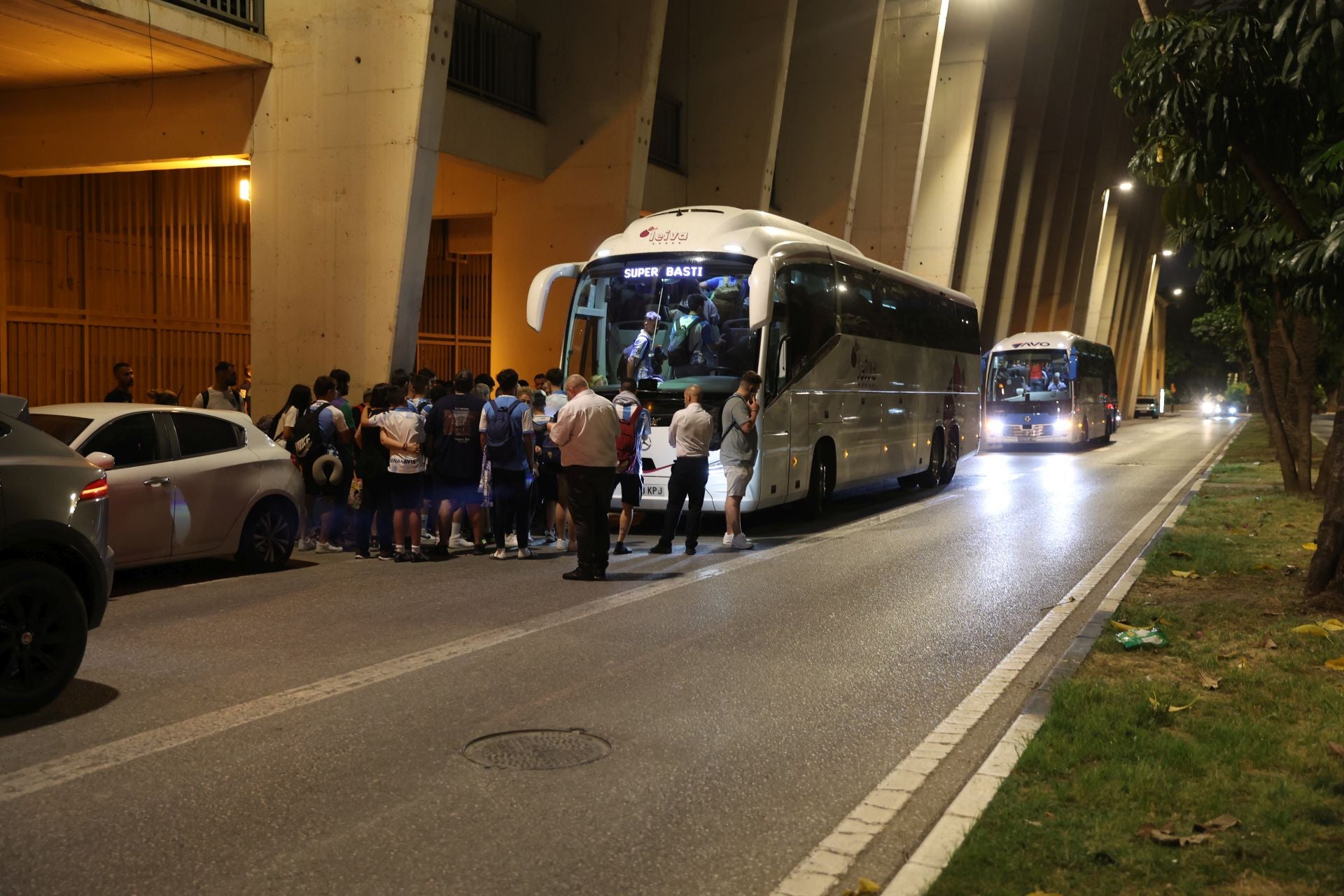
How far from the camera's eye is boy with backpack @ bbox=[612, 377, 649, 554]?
13172mm

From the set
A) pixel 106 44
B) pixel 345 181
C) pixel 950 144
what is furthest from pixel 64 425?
pixel 950 144

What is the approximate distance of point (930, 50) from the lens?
3522cm

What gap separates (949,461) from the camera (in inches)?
937

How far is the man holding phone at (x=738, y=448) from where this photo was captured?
13875 millimetres

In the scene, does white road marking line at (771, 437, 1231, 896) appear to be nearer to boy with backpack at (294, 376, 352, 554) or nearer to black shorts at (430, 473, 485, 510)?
black shorts at (430, 473, 485, 510)

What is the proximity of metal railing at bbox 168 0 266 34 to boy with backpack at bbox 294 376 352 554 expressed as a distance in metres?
6.50

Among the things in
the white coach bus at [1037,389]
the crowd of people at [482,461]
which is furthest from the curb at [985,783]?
the white coach bus at [1037,389]

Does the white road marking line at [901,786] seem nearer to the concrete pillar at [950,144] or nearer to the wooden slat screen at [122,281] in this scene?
the wooden slat screen at [122,281]

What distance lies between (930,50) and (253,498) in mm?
28365

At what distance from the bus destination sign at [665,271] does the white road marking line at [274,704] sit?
5.32m

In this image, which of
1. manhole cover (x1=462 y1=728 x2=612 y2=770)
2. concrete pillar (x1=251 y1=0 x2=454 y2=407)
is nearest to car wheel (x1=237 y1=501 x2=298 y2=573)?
concrete pillar (x1=251 y1=0 x2=454 y2=407)

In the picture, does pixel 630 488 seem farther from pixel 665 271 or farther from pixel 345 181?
pixel 345 181

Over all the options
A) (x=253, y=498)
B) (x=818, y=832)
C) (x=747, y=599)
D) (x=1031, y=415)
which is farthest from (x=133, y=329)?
(x=1031, y=415)

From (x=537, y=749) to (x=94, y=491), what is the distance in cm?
295
